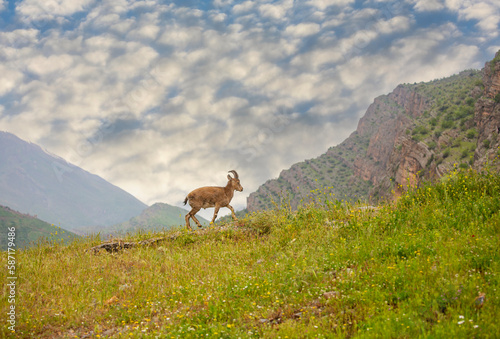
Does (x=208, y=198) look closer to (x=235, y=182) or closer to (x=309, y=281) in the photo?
(x=235, y=182)

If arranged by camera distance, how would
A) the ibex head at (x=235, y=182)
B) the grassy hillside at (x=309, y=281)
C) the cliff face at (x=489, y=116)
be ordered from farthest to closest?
the cliff face at (x=489, y=116)
the ibex head at (x=235, y=182)
the grassy hillside at (x=309, y=281)

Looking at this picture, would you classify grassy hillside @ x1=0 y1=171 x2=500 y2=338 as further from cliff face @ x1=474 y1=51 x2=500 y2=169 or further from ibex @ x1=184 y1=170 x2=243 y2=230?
cliff face @ x1=474 y1=51 x2=500 y2=169

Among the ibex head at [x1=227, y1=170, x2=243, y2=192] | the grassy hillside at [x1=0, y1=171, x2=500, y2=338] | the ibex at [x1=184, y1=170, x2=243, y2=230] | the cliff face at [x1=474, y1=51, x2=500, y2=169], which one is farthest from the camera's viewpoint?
the cliff face at [x1=474, y1=51, x2=500, y2=169]

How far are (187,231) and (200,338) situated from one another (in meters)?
8.87

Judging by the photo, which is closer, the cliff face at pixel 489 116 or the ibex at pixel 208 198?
the ibex at pixel 208 198

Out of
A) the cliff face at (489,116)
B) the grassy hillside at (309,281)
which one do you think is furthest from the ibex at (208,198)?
the cliff face at (489,116)

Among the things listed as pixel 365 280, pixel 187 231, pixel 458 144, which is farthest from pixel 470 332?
pixel 458 144

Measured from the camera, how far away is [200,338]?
5.50m

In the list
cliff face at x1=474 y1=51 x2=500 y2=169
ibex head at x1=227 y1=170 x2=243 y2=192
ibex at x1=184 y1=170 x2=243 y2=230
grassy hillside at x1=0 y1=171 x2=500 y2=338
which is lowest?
grassy hillside at x1=0 y1=171 x2=500 y2=338

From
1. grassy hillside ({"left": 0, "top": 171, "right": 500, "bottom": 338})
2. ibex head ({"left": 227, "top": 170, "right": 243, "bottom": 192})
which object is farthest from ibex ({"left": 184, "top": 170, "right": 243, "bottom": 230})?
grassy hillside ({"left": 0, "top": 171, "right": 500, "bottom": 338})

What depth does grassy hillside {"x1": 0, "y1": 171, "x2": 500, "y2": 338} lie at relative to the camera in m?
5.20

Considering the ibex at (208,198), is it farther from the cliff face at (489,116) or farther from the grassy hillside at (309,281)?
the cliff face at (489,116)

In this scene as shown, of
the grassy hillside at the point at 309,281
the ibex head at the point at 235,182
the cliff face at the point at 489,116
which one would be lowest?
the grassy hillside at the point at 309,281

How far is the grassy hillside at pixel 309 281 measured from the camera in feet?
17.1
